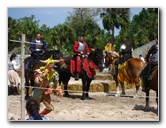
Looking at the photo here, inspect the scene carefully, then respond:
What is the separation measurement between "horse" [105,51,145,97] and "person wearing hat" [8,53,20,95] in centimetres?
169

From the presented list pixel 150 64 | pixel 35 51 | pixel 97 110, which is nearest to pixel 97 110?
pixel 97 110

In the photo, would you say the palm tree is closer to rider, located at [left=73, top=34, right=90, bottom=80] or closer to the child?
rider, located at [left=73, top=34, right=90, bottom=80]

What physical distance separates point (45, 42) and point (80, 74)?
3.35 ft

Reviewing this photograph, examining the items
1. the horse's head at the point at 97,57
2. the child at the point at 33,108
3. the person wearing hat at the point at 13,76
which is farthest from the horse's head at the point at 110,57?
the child at the point at 33,108

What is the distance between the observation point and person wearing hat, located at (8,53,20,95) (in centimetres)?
633

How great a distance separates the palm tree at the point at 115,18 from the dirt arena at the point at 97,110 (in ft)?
3.46

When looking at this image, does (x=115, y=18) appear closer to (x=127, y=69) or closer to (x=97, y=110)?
(x=97, y=110)

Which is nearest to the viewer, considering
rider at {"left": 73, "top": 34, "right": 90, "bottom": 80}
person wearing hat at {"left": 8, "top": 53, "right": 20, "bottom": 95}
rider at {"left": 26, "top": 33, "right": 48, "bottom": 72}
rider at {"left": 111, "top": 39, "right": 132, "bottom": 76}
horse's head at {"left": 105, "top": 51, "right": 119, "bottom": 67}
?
person wearing hat at {"left": 8, "top": 53, "right": 20, "bottom": 95}

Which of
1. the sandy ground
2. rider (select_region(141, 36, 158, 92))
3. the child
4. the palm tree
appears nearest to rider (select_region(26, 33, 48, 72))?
the sandy ground

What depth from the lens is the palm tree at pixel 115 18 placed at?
616 cm

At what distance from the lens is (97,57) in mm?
7371

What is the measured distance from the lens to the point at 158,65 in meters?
6.04

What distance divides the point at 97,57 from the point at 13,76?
4.79 ft
